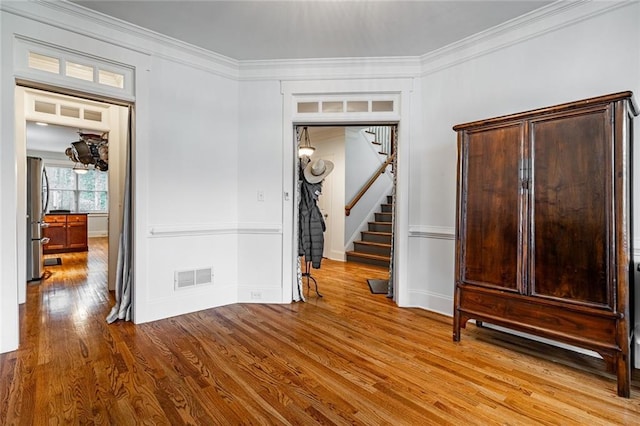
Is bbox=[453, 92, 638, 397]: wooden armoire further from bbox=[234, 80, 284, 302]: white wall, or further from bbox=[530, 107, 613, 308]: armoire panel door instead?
bbox=[234, 80, 284, 302]: white wall

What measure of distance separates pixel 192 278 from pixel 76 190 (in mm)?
8791

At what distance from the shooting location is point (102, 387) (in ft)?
6.20

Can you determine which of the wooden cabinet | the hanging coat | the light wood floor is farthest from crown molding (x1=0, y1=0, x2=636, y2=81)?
the wooden cabinet

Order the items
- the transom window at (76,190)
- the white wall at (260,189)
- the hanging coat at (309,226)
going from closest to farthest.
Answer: the white wall at (260,189), the hanging coat at (309,226), the transom window at (76,190)

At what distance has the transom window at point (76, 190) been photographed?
921 centimetres

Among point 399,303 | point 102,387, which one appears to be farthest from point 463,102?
point 102,387

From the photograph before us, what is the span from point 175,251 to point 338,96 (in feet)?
7.68

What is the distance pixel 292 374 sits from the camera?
6.72 feet

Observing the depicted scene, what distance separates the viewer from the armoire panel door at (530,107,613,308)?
75.2 inches

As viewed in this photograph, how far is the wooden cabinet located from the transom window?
2661 mm

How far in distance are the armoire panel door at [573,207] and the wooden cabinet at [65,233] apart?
864 cm

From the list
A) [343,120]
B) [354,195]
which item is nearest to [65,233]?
[354,195]

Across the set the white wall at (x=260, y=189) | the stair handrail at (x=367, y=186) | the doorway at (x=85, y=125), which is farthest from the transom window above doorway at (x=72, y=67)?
the stair handrail at (x=367, y=186)

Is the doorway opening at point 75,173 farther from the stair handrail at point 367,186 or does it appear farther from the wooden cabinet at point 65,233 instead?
the stair handrail at point 367,186
